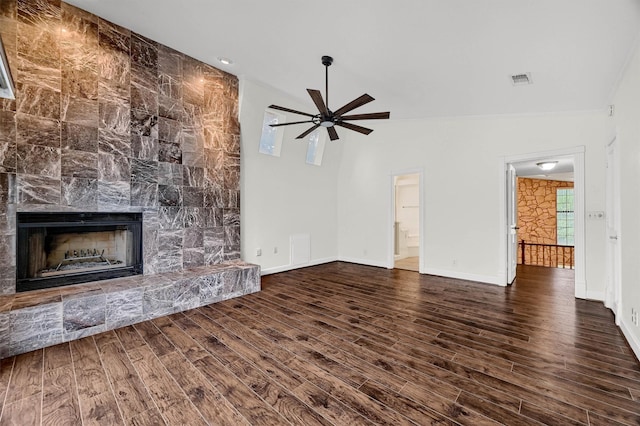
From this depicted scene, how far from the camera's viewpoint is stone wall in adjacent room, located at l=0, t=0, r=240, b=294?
3.02 m

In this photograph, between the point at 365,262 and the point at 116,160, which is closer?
the point at 116,160

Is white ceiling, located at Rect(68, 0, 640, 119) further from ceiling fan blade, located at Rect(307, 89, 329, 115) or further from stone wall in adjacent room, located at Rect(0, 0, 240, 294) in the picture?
ceiling fan blade, located at Rect(307, 89, 329, 115)

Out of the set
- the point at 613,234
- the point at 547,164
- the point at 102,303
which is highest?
the point at 547,164

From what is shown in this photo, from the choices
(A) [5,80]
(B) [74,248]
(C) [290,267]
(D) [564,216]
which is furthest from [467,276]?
(D) [564,216]

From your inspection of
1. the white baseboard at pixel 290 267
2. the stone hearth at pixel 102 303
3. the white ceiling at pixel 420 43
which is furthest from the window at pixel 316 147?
the stone hearth at pixel 102 303

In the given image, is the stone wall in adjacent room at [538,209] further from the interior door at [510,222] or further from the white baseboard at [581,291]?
the white baseboard at [581,291]

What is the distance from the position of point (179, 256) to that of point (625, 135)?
5.49 metres

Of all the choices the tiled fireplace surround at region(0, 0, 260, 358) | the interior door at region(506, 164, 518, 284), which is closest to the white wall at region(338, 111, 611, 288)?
the interior door at region(506, 164, 518, 284)

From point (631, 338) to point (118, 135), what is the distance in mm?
5903

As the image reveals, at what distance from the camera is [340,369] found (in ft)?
7.55

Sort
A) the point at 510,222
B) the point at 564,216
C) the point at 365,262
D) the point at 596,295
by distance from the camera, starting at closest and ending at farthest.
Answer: the point at 596,295
the point at 510,222
the point at 365,262
the point at 564,216

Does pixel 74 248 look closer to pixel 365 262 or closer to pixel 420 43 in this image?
pixel 420 43

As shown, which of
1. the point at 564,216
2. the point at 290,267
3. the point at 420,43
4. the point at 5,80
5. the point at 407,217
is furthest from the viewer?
the point at 564,216

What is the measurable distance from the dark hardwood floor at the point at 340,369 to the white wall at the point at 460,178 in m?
1.41
